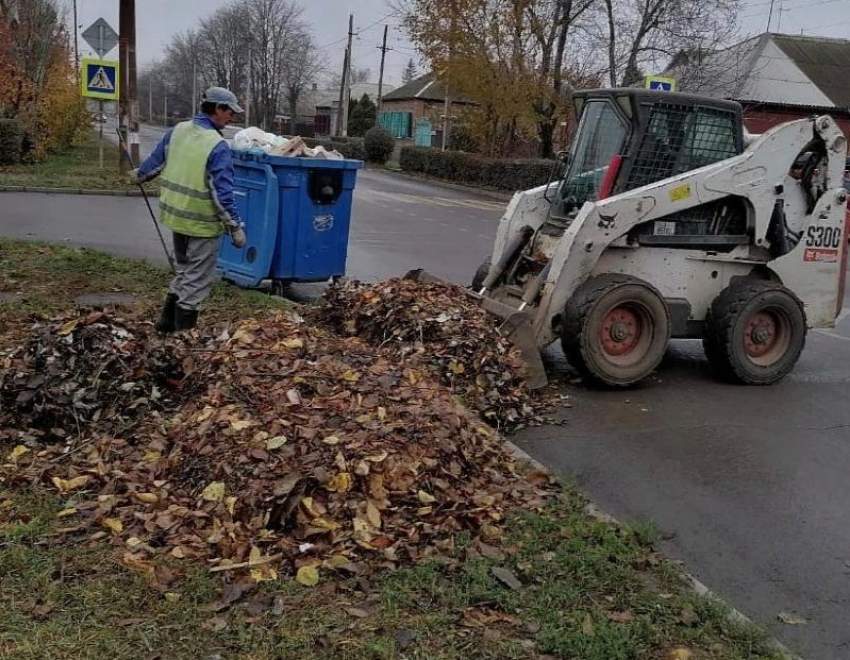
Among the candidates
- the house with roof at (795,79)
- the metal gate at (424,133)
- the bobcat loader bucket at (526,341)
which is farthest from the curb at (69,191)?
the metal gate at (424,133)

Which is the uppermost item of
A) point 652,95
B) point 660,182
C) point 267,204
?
point 652,95

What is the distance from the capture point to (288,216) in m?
8.77

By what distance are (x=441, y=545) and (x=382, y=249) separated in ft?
33.4

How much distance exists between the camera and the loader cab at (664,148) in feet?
22.6

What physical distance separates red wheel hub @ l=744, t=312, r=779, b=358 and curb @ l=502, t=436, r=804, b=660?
3017mm

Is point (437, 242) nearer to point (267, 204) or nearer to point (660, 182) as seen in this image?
point (267, 204)

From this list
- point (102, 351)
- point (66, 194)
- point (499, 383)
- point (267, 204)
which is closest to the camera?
point (102, 351)

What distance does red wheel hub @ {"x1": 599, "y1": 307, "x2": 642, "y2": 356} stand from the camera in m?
6.67

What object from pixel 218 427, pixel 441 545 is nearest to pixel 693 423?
pixel 441 545

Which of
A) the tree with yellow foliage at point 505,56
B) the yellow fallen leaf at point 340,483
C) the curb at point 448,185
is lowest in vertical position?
the curb at point 448,185

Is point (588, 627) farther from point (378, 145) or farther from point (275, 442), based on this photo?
point (378, 145)

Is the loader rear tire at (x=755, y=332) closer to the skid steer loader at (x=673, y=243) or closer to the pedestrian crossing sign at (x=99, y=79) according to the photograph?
the skid steer loader at (x=673, y=243)

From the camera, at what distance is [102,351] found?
16.4 feet

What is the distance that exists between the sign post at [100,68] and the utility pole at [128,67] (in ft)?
1.10
